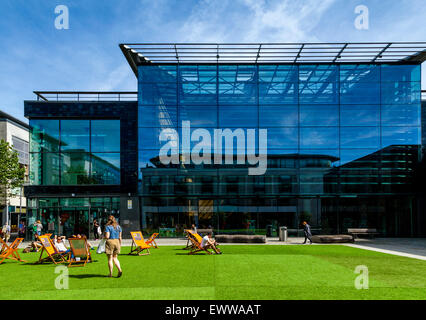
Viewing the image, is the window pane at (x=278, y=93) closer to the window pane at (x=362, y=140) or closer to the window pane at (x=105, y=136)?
the window pane at (x=362, y=140)

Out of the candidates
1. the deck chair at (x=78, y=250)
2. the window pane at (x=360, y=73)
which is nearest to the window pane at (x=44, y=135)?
the deck chair at (x=78, y=250)

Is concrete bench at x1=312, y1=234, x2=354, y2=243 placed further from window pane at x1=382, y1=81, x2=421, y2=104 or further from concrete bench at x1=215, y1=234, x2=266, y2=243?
window pane at x1=382, y1=81, x2=421, y2=104

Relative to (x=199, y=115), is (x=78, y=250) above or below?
below

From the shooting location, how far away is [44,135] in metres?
26.2

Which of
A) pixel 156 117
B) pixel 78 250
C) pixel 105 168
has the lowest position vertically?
pixel 78 250

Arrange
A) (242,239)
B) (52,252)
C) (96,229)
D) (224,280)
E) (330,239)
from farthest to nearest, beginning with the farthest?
(96,229)
(242,239)
(330,239)
(52,252)
(224,280)

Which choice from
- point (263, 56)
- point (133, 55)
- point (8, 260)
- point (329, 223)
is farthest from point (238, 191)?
point (8, 260)

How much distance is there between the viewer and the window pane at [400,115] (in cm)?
2584

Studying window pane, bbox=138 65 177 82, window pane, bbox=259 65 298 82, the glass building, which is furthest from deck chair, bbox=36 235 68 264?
window pane, bbox=259 65 298 82

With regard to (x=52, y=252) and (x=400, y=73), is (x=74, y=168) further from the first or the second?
(x=400, y=73)

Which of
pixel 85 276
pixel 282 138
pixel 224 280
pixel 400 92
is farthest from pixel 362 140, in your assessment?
pixel 85 276

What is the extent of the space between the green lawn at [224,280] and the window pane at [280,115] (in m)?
14.6

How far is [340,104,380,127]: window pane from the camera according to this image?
25.9 m

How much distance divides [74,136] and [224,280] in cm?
2099
